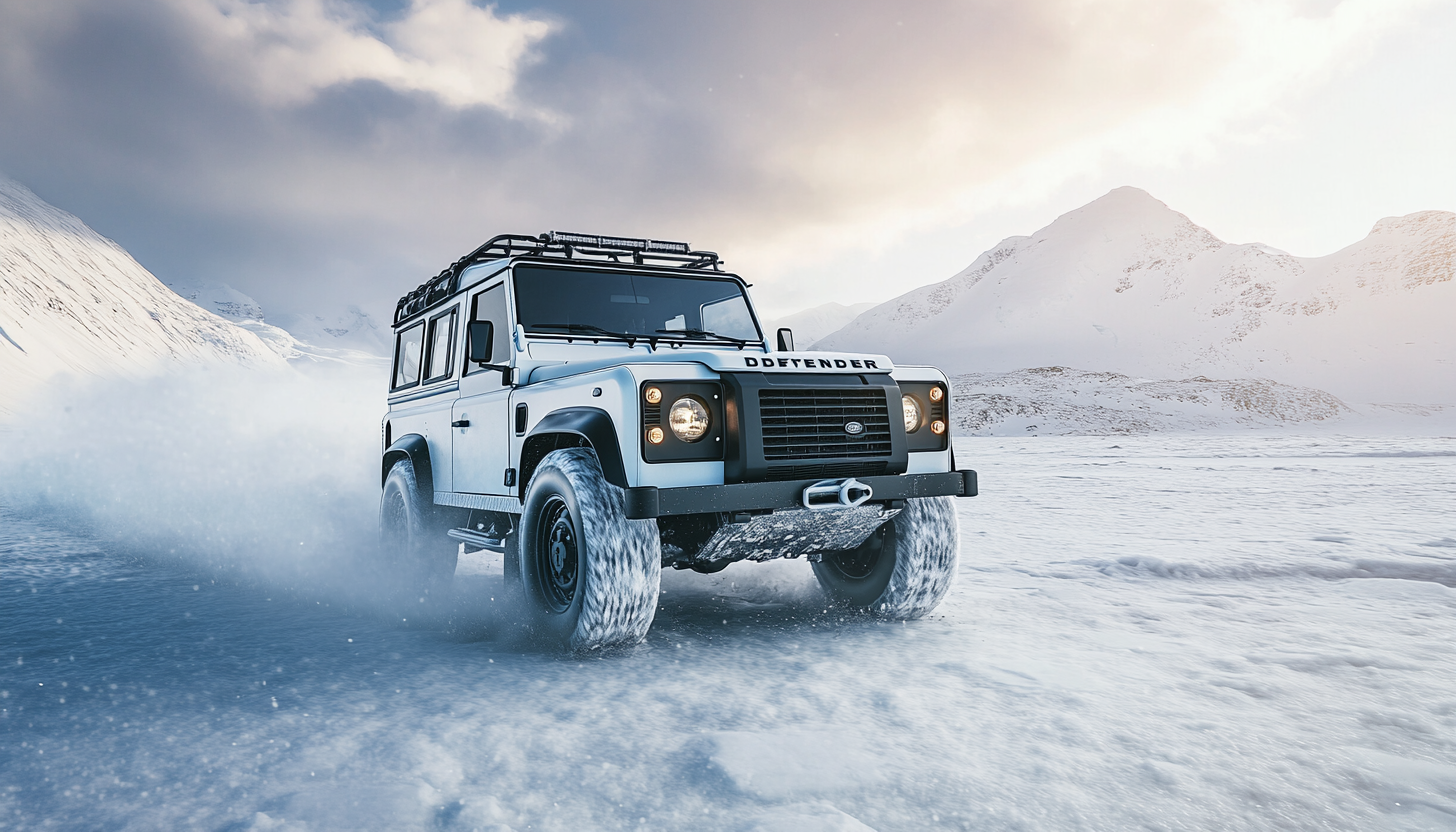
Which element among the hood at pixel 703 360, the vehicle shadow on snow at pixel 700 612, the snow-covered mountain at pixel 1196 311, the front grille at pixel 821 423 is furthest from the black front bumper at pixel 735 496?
the snow-covered mountain at pixel 1196 311

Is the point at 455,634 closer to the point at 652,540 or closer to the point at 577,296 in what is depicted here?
the point at 652,540

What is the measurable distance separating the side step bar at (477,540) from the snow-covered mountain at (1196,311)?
96059 millimetres

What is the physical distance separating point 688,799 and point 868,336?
468ft

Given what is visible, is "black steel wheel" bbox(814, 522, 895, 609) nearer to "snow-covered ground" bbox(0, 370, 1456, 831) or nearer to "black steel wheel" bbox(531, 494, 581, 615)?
"snow-covered ground" bbox(0, 370, 1456, 831)

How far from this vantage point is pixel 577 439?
14.7 feet

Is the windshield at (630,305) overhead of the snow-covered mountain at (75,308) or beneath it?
beneath

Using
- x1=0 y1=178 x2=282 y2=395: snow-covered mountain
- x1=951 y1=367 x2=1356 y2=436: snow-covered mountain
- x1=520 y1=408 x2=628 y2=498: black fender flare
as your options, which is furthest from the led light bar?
x1=0 y1=178 x2=282 y2=395: snow-covered mountain

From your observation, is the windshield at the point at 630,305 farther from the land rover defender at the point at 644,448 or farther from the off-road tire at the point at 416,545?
the off-road tire at the point at 416,545

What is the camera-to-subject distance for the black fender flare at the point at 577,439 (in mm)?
3945

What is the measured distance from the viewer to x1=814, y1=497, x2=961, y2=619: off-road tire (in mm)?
4844

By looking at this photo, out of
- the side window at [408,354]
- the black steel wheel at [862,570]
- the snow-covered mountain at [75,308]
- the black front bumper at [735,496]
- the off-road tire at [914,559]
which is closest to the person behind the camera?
the black front bumper at [735,496]

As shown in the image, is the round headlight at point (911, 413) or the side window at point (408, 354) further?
the side window at point (408, 354)

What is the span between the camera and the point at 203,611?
539 cm

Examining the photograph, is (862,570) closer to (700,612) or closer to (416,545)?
(700,612)
